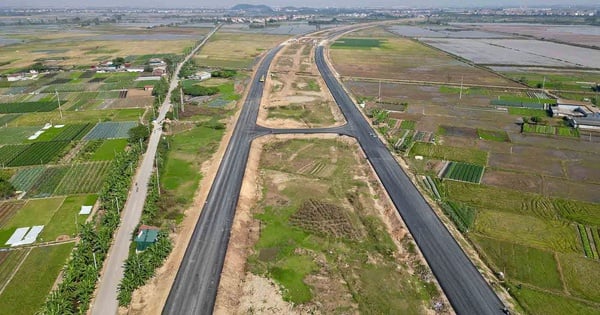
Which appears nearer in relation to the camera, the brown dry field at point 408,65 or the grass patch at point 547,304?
the grass patch at point 547,304

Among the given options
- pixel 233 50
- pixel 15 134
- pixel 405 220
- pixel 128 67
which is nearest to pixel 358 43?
pixel 233 50

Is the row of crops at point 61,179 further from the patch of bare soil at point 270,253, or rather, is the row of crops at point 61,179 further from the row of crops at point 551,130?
the row of crops at point 551,130

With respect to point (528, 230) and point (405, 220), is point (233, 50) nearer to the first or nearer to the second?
point (405, 220)

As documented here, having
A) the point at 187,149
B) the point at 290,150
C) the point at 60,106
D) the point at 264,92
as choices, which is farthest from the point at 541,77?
the point at 60,106

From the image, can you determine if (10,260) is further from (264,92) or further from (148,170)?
(264,92)

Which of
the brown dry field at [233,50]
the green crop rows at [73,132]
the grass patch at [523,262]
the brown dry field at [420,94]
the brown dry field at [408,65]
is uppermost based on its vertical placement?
the brown dry field at [233,50]

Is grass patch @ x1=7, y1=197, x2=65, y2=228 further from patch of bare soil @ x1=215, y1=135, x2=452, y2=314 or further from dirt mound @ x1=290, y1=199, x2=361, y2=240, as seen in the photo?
dirt mound @ x1=290, y1=199, x2=361, y2=240

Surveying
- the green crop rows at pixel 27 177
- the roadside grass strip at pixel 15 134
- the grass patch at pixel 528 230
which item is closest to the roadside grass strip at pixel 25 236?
the green crop rows at pixel 27 177
